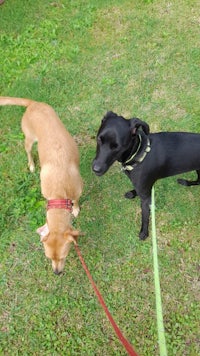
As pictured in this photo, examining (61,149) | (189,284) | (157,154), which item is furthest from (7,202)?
(189,284)

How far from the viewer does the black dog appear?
3.48 m

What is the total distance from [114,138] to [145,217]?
124 cm

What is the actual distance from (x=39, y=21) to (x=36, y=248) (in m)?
4.17

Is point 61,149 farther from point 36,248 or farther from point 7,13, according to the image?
point 7,13

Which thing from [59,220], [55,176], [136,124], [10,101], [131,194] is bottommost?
[131,194]

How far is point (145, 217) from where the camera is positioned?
423 centimetres

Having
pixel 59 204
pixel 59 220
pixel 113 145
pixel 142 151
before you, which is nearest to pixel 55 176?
pixel 59 204

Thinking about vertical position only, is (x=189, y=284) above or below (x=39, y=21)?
below

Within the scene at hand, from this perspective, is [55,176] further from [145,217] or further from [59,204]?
[145,217]

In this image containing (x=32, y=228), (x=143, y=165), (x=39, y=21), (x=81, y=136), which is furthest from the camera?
(x=39, y=21)

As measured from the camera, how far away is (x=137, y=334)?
3.94m

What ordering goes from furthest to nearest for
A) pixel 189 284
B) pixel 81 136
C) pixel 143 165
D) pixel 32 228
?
1. pixel 81 136
2. pixel 32 228
3. pixel 189 284
4. pixel 143 165

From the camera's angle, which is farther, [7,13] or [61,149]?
[7,13]

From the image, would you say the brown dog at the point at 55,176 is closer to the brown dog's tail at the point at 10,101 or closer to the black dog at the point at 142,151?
the brown dog's tail at the point at 10,101
